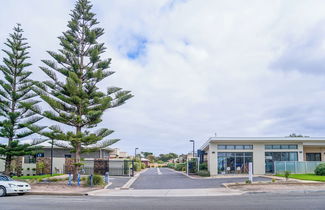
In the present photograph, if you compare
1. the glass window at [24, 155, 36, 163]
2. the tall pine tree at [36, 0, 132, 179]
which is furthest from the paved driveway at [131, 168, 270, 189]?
the glass window at [24, 155, 36, 163]

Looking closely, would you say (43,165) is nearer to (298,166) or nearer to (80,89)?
(80,89)

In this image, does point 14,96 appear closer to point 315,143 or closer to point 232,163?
point 232,163

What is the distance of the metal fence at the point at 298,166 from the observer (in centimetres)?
3391

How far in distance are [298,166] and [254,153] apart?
4.65m

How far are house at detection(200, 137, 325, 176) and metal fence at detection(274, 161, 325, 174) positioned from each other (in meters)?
2.35

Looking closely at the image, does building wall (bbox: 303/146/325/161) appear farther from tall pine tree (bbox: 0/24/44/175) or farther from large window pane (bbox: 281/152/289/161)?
tall pine tree (bbox: 0/24/44/175)

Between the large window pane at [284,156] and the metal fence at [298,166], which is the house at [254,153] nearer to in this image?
the large window pane at [284,156]

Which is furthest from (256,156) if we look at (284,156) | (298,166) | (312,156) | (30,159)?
(30,159)

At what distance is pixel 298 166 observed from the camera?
3397 centimetres

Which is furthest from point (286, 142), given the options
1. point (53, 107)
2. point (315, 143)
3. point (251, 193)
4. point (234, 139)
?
point (53, 107)

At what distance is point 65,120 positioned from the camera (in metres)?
25.2

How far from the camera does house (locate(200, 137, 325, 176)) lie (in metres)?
36.2

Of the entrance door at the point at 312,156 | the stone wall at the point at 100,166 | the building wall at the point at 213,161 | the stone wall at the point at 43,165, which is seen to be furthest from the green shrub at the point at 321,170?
the stone wall at the point at 43,165

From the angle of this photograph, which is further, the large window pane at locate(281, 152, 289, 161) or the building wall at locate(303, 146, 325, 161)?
the building wall at locate(303, 146, 325, 161)
